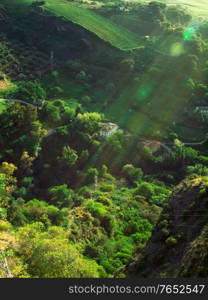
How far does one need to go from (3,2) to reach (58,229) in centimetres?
10377

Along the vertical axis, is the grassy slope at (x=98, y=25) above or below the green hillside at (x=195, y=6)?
below

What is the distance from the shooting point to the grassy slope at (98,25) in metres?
99.4

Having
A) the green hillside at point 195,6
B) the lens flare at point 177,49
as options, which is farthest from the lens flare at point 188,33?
the green hillside at point 195,6

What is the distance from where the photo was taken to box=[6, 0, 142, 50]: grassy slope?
99387mm

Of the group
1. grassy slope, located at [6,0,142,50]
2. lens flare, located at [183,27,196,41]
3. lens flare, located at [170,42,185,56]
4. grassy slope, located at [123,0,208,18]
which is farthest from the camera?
grassy slope, located at [123,0,208,18]

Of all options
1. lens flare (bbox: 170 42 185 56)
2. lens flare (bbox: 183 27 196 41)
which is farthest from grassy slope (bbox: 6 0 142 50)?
A: lens flare (bbox: 183 27 196 41)

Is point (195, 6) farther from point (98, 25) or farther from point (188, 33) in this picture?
point (98, 25)

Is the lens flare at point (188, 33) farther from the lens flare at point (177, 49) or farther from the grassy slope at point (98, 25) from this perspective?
the grassy slope at point (98, 25)

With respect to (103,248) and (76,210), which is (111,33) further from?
(103,248)

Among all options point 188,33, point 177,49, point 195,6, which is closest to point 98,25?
point 188,33

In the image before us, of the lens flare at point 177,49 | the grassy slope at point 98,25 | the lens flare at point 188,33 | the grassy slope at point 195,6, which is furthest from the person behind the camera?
the grassy slope at point 195,6

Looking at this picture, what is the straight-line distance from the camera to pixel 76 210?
44656 mm

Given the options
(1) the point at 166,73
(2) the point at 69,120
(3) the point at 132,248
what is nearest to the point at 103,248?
(3) the point at 132,248

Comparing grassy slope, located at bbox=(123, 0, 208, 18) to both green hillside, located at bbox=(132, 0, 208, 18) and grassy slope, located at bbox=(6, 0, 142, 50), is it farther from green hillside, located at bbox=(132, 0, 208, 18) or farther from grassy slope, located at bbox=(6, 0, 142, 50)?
grassy slope, located at bbox=(6, 0, 142, 50)
